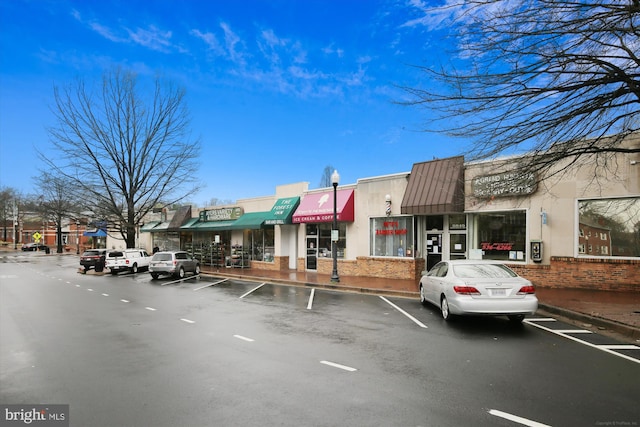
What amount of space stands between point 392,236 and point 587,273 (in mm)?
7942

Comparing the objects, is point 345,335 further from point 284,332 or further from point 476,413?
point 476,413

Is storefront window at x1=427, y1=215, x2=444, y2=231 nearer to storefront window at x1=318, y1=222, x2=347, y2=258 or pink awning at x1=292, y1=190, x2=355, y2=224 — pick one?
pink awning at x1=292, y1=190, x2=355, y2=224

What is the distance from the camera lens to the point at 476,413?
4.28m

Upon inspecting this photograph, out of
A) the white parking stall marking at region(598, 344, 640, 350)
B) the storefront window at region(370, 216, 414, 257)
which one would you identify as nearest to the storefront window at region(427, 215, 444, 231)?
the storefront window at region(370, 216, 414, 257)

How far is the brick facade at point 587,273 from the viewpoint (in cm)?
1259

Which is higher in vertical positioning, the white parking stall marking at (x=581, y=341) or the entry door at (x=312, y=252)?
the entry door at (x=312, y=252)

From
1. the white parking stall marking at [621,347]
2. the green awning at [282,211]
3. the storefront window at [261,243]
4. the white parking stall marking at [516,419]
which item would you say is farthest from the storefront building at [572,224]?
the storefront window at [261,243]

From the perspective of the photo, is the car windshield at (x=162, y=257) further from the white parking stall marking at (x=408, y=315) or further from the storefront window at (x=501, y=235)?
the storefront window at (x=501, y=235)

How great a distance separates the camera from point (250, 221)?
2459cm

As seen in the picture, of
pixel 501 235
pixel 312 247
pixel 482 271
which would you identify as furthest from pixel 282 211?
pixel 482 271

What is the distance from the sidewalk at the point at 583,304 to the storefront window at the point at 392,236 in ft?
6.21

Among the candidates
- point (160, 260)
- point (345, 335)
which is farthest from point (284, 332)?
point (160, 260)

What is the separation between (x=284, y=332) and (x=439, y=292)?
4101mm

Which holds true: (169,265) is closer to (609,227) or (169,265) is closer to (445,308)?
(445,308)
